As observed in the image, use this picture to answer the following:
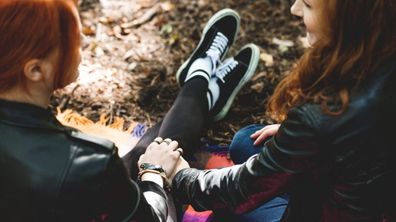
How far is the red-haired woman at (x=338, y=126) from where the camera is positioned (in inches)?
51.8

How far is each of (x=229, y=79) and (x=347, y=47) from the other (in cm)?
153

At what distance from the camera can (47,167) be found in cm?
127

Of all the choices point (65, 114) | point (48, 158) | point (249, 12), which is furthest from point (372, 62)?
point (249, 12)

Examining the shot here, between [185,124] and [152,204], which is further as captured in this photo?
[185,124]

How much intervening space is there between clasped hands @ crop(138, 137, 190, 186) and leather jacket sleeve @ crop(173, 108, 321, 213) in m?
0.09

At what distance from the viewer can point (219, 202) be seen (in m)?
1.75

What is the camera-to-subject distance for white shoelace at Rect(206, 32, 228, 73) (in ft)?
9.44

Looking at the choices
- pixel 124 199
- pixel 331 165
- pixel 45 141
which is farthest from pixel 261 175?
pixel 45 141

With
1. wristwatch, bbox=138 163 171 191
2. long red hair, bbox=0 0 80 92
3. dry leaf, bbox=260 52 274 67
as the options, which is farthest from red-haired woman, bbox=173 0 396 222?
dry leaf, bbox=260 52 274 67

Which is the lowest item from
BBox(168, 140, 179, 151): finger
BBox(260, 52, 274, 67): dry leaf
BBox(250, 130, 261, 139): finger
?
BBox(168, 140, 179, 151): finger

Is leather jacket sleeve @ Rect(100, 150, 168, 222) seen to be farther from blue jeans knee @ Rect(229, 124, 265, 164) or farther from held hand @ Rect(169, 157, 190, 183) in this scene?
blue jeans knee @ Rect(229, 124, 265, 164)

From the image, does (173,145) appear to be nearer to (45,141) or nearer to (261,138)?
(261,138)

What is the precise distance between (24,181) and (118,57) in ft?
6.47

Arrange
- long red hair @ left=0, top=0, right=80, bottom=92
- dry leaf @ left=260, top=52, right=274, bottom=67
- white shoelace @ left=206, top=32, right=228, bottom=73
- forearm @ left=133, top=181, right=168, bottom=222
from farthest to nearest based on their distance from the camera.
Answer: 1. dry leaf @ left=260, top=52, right=274, bottom=67
2. white shoelace @ left=206, top=32, right=228, bottom=73
3. forearm @ left=133, top=181, right=168, bottom=222
4. long red hair @ left=0, top=0, right=80, bottom=92
